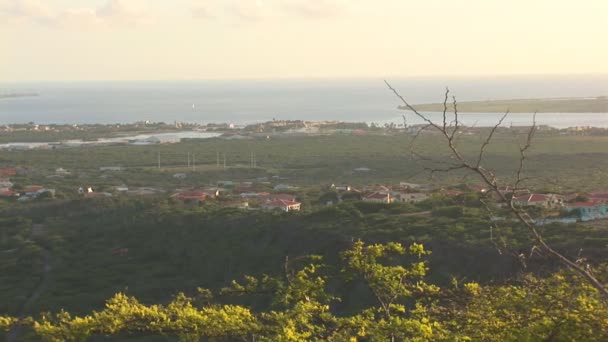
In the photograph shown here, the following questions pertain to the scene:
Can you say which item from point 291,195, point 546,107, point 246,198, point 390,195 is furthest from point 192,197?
point 546,107

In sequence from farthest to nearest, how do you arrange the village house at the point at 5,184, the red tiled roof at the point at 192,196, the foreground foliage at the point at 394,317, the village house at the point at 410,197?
the village house at the point at 5,184
the red tiled roof at the point at 192,196
the village house at the point at 410,197
the foreground foliage at the point at 394,317

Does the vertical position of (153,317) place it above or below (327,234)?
above

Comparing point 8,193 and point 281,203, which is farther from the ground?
point 281,203

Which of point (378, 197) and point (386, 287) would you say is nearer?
point (386, 287)

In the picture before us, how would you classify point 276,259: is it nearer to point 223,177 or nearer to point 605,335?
point 605,335

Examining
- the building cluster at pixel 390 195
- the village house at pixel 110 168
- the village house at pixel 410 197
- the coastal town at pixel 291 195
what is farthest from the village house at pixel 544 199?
the village house at pixel 110 168

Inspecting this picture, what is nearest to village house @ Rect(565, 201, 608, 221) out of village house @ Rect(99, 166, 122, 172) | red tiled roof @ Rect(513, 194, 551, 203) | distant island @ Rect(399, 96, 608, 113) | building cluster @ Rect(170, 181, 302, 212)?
red tiled roof @ Rect(513, 194, 551, 203)

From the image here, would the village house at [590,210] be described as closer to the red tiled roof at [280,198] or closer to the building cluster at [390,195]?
the building cluster at [390,195]

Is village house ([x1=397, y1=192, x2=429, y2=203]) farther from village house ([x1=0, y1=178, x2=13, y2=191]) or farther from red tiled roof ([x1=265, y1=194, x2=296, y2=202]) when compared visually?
village house ([x1=0, y1=178, x2=13, y2=191])

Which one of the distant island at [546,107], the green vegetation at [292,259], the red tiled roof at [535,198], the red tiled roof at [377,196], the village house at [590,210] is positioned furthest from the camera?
the distant island at [546,107]

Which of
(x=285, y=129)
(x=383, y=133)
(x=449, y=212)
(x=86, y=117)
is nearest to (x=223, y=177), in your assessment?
(x=449, y=212)

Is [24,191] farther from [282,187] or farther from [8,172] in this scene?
[282,187]
